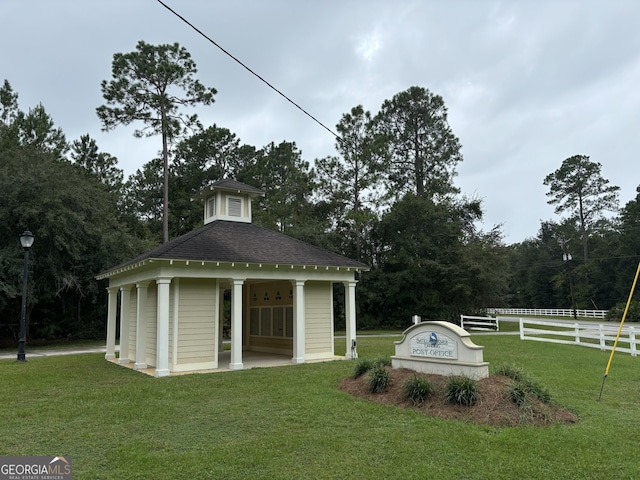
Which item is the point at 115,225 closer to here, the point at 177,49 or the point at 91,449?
the point at 177,49

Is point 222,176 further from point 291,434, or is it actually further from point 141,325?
point 291,434

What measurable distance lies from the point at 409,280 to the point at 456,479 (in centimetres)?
2543

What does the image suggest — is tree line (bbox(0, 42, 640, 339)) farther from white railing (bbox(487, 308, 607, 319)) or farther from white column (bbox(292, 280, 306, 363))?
white column (bbox(292, 280, 306, 363))

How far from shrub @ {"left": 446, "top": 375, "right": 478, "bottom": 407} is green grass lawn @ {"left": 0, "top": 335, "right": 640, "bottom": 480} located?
646mm

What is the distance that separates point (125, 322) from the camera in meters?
14.0

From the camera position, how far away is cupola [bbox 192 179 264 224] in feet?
47.7

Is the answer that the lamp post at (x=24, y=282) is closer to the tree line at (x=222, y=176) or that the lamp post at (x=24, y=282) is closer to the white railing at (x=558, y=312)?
the tree line at (x=222, y=176)

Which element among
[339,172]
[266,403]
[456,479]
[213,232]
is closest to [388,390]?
[266,403]

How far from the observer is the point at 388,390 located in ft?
24.6

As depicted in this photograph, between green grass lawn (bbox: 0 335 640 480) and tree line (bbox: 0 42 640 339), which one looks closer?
green grass lawn (bbox: 0 335 640 480)

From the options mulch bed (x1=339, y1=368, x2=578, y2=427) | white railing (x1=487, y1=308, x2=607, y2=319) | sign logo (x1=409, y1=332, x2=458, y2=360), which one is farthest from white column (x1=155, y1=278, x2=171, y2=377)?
white railing (x1=487, y1=308, x2=607, y2=319)

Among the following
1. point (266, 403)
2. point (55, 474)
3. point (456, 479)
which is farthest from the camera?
point (266, 403)

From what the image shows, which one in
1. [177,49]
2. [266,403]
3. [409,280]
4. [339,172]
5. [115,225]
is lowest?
[266,403]

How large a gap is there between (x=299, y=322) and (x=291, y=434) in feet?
23.6
